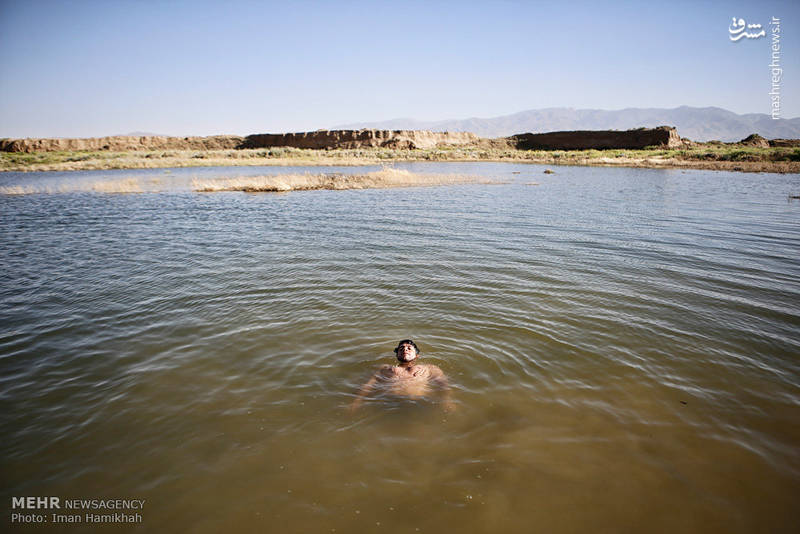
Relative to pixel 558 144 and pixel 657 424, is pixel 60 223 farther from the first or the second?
pixel 558 144

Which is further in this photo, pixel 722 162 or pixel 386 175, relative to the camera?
pixel 722 162

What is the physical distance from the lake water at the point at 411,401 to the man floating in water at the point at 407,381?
18cm

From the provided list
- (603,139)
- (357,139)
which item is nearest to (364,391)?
(603,139)

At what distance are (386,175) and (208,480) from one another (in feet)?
103

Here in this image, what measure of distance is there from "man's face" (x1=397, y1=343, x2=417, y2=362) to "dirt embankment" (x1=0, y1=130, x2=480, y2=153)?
9085 cm

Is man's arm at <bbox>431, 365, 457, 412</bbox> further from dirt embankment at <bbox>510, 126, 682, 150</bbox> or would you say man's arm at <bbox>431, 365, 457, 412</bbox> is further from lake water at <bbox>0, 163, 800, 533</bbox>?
dirt embankment at <bbox>510, 126, 682, 150</bbox>

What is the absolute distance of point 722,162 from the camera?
47719 mm

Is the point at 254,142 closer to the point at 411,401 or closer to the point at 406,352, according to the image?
the point at 406,352

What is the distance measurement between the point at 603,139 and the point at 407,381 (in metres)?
97.8

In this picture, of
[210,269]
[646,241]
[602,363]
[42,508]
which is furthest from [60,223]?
[646,241]

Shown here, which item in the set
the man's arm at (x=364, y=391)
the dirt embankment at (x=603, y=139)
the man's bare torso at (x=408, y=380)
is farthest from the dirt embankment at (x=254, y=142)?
the man's arm at (x=364, y=391)

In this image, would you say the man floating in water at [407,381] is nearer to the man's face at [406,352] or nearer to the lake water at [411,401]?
the man's face at [406,352]

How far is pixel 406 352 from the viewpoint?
221 inches

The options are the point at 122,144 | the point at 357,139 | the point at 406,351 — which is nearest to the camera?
the point at 406,351
